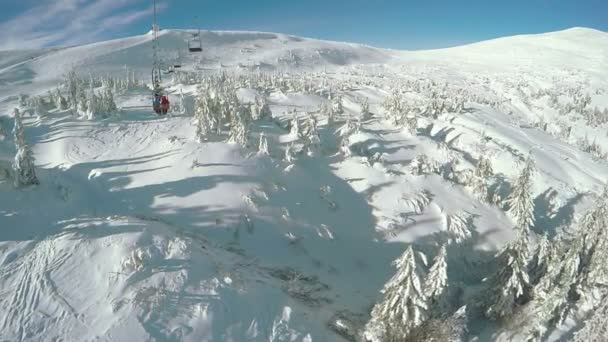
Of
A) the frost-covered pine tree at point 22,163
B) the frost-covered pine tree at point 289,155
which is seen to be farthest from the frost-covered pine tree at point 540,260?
the frost-covered pine tree at point 22,163

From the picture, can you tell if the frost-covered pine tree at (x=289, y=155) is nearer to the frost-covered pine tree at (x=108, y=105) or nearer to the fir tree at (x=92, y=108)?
the frost-covered pine tree at (x=108, y=105)

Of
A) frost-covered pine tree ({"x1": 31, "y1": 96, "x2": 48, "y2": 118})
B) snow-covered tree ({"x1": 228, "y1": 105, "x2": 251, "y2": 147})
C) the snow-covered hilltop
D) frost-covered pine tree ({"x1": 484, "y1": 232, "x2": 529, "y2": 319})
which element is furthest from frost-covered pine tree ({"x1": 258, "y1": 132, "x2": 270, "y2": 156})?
frost-covered pine tree ({"x1": 31, "y1": 96, "x2": 48, "y2": 118})

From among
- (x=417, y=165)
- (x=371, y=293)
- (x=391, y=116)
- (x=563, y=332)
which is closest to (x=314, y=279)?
(x=371, y=293)

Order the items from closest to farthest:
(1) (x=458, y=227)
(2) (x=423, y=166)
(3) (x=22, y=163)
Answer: (3) (x=22, y=163) < (1) (x=458, y=227) < (2) (x=423, y=166)

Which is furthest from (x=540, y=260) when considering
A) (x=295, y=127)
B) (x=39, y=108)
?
(x=39, y=108)

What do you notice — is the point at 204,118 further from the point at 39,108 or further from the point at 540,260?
the point at 540,260

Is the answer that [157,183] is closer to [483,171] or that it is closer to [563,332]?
[563,332]
